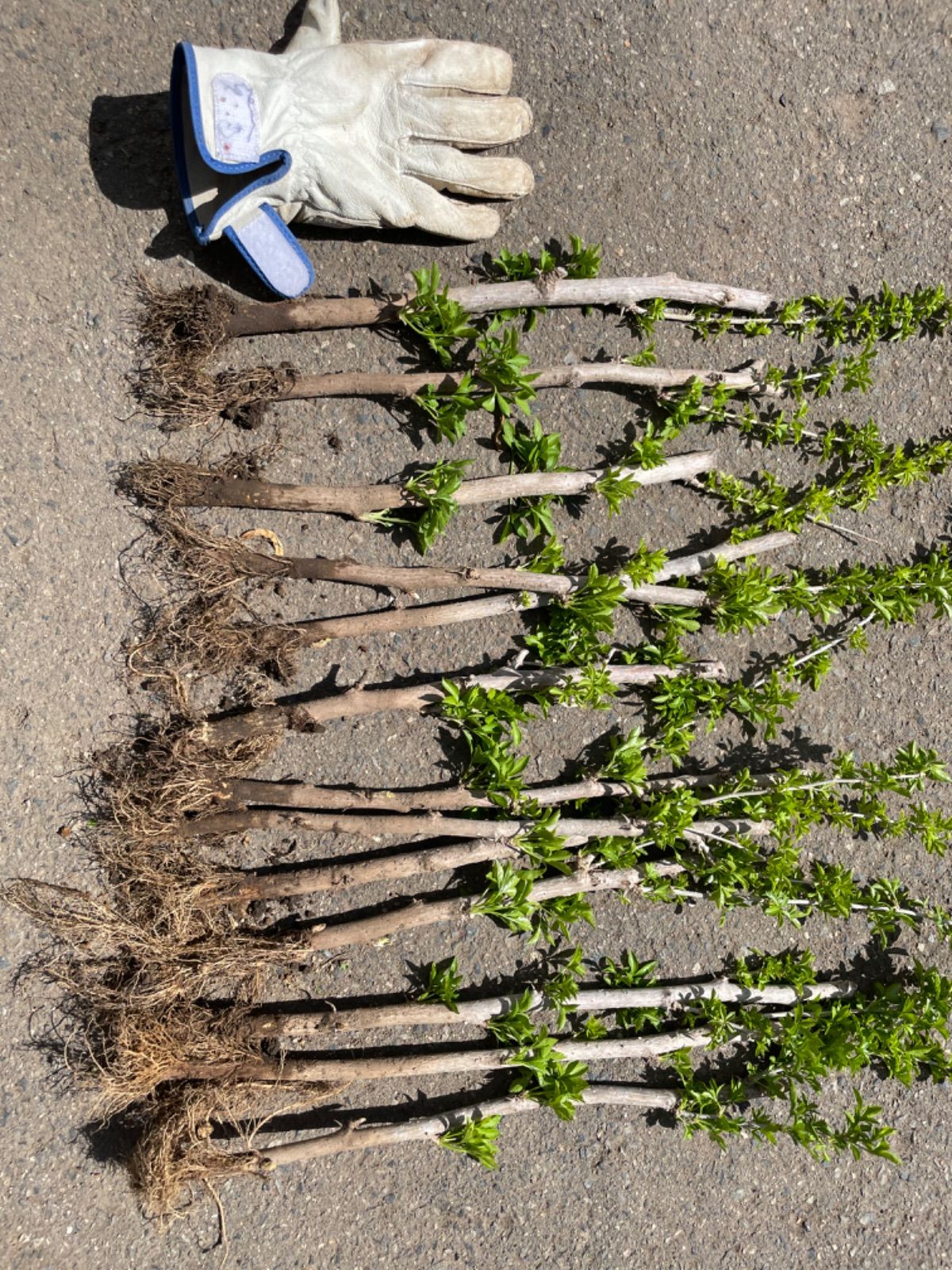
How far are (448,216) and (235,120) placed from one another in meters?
0.67

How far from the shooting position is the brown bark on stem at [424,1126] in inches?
100

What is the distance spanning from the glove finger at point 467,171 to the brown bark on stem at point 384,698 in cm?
154

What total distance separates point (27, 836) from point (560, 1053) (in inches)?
68.9

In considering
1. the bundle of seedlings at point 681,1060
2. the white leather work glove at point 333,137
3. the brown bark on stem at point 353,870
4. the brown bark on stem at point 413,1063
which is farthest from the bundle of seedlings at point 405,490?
the brown bark on stem at point 413,1063

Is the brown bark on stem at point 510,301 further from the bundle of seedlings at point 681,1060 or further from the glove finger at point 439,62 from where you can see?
the bundle of seedlings at point 681,1060

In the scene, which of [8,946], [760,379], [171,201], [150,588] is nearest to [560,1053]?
[8,946]

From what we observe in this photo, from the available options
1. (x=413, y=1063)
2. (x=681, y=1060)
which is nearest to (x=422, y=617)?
(x=413, y=1063)

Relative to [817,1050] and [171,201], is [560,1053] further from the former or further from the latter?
[171,201]

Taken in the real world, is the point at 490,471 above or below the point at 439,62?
below

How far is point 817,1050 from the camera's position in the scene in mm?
2742

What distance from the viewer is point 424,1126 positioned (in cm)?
260

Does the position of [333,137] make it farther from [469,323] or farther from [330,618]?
[330,618]

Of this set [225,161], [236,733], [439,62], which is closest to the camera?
Answer: [225,161]

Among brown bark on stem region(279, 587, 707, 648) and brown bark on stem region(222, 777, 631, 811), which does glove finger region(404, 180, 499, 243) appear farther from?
brown bark on stem region(222, 777, 631, 811)
